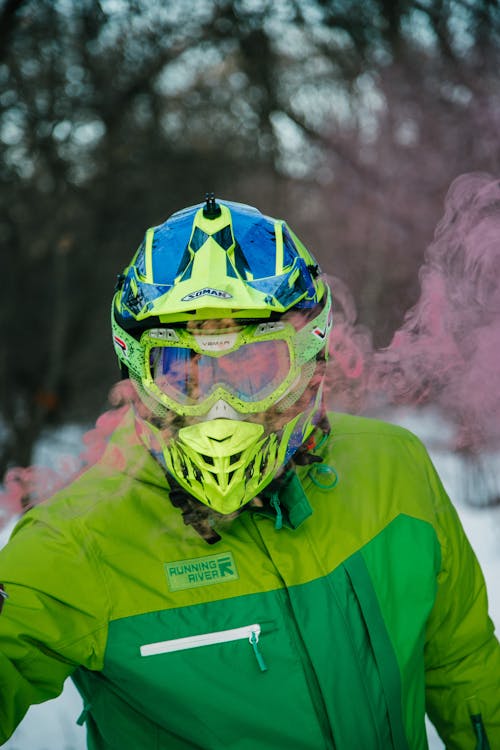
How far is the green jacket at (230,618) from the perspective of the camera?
185 centimetres

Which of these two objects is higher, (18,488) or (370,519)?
(370,519)

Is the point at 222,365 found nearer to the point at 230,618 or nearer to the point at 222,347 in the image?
the point at 222,347

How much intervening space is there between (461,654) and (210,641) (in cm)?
76

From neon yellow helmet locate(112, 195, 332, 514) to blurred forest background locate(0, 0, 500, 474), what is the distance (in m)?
4.45

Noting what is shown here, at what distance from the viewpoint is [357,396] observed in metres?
2.86

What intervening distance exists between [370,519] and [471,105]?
251 inches

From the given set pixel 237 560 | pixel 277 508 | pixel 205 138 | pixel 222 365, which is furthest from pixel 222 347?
pixel 205 138

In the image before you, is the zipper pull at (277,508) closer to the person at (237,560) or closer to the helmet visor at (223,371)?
the person at (237,560)

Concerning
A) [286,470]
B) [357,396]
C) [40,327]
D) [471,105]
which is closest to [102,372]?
[40,327]

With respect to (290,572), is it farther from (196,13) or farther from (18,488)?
(196,13)

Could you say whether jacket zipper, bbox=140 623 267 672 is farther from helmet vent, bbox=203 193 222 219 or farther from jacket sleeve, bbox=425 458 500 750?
helmet vent, bbox=203 193 222 219

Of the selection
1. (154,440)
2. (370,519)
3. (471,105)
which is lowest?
(471,105)

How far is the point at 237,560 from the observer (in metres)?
1.98

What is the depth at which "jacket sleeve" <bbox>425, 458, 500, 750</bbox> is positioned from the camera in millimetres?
2145
